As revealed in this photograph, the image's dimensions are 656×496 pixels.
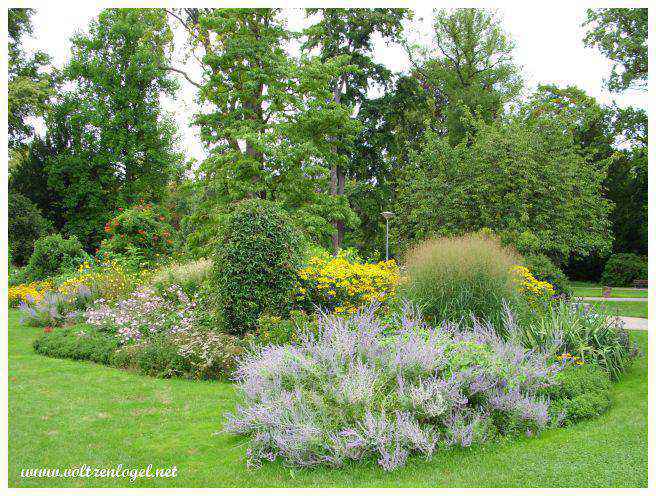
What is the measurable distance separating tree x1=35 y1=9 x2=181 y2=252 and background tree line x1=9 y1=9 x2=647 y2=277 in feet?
0.27

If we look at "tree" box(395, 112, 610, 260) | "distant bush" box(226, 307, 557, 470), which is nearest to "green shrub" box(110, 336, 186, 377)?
"distant bush" box(226, 307, 557, 470)

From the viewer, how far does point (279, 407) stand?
4.29m

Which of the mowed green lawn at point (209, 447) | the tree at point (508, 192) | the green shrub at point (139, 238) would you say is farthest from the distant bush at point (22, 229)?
the mowed green lawn at point (209, 447)

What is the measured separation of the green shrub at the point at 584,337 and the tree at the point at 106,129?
1952 cm

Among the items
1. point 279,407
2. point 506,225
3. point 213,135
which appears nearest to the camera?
point 279,407

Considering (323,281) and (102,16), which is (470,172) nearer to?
(323,281)

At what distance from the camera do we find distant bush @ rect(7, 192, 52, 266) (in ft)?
60.8

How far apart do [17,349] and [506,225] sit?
37.1 ft

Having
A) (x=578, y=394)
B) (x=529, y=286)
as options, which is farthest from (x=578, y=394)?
→ (x=529, y=286)

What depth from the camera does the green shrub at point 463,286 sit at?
690 centimetres

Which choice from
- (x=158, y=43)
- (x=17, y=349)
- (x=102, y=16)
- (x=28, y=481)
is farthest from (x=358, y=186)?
(x=28, y=481)

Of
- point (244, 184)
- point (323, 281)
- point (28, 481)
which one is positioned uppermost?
point (244, 184)

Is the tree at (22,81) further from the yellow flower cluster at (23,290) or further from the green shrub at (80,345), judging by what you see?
the green shrub at (80,345)

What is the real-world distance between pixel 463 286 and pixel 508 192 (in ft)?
26.9
